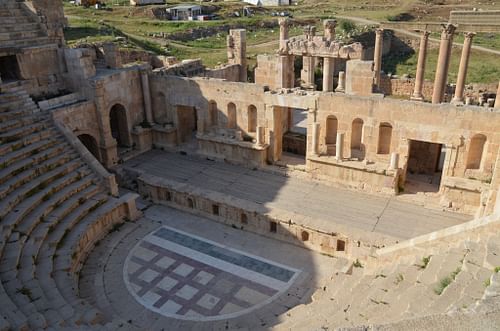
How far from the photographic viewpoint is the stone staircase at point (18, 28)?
58.7 ft

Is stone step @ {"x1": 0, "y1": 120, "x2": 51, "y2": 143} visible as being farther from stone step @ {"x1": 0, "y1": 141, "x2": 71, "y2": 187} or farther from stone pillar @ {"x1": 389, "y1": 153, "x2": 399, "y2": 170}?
stone pillar @ {"x1": 389, "y1": 153, "x2": 399, "y2": 170}

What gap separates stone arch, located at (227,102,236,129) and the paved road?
185 centimetres

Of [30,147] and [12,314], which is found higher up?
[30,147]

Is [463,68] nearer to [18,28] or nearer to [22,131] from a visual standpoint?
[22,131]

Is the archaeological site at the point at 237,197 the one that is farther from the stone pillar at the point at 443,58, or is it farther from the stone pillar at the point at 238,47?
the stone pillar at the point at 238,47

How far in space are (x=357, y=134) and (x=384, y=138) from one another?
121 centimetres

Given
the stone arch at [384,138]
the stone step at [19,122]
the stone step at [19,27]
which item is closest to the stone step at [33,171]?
the stone step at [19,122]

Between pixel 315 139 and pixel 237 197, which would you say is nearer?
pixel 237 197

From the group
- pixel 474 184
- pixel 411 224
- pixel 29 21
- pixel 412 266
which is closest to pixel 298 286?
pixel 412 266

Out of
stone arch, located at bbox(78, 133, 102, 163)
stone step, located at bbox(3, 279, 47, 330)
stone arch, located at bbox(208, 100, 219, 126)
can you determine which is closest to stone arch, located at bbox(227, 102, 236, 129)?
stone arch, located at bbox(208, 100, 219, 126)

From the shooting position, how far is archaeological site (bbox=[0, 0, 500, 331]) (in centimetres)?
999

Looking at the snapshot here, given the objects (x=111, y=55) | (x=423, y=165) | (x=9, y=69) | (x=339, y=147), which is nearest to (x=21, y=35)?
(x=9, y=69)

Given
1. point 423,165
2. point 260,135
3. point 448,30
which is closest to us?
point 423,165

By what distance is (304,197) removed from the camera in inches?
626
